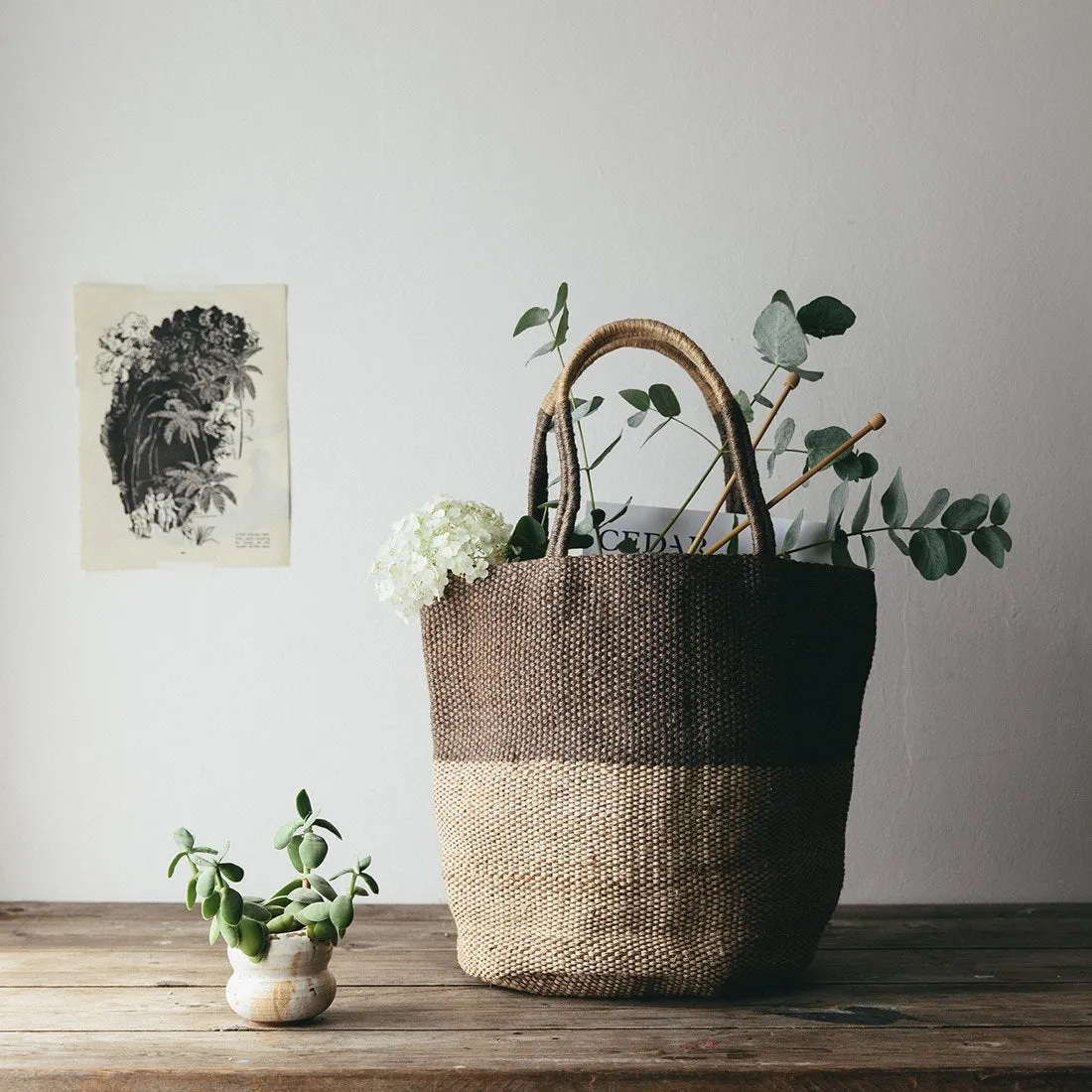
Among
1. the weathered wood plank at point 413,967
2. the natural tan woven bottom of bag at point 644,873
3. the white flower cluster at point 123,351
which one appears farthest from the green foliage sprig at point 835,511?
the white flower cluster at point 123,351

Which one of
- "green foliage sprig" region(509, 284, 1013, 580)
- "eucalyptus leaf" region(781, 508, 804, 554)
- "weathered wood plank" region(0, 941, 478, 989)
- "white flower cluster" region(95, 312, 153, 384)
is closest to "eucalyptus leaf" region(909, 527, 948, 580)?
"green foliage sprig" region(509, 284, 1013, 580)

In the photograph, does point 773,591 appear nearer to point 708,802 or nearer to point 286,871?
point 708,802

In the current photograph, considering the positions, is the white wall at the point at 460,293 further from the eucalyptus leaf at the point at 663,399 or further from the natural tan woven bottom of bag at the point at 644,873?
the natural tan woven bottom of bag at the point at 644,873

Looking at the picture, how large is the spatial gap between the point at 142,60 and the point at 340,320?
383 millimetres

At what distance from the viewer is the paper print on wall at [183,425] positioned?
1.26 meters

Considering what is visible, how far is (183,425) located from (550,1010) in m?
0.78

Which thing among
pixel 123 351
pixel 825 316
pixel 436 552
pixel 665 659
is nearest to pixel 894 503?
pixel 825 316

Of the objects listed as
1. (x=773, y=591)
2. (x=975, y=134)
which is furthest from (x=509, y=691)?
(x=975, y=134)

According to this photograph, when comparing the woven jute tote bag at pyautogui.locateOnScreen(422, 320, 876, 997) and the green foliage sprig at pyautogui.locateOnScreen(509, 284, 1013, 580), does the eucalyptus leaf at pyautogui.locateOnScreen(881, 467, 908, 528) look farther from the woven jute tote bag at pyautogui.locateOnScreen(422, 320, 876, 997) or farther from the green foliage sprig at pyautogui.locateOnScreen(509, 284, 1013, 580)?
the woven jute tote bag at pyautogui.locateOnScreen(422, 320, 876, 997)

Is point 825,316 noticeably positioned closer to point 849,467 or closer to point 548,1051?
point 849,467

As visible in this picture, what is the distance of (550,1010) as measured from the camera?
836 millimetres

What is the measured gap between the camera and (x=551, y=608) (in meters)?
0.84

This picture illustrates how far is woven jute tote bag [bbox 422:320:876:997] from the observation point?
0.81 meters

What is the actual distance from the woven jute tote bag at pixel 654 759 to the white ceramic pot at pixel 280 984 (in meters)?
0.15
